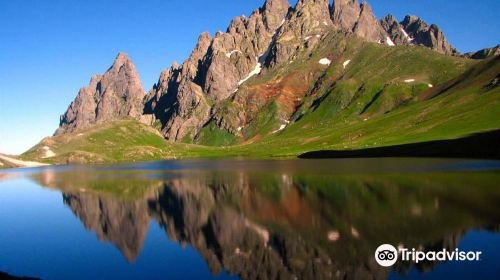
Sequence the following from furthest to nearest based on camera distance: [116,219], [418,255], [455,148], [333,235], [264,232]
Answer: [455,148] → [116,219] → [264,232] → [333,235] → [418,255]

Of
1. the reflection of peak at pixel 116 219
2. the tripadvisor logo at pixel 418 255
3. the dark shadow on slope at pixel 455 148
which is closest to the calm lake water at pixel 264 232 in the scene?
the reflection of peak at pixel 116 219

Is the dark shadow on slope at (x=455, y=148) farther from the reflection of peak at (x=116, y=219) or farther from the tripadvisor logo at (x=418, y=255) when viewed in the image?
the reflection of peak at (x=116, y=219)

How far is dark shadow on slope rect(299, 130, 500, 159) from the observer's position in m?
144

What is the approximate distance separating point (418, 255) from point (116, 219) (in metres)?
45.6

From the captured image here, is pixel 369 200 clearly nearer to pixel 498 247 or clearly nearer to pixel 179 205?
pixel 498 247

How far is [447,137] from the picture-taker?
6973 inches

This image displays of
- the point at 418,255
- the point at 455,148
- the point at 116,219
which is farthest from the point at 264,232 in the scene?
the point at 455,148

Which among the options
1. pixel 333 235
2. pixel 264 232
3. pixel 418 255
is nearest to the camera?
pixel 418 255

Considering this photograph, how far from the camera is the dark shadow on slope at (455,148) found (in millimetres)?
143625

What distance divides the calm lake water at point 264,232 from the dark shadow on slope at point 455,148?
6814cm

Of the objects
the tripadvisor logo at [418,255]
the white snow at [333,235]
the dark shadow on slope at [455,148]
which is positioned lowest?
the tripadvisor logo at [418,255]

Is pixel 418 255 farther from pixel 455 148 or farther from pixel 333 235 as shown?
pixel 455 148

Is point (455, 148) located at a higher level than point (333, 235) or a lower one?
higher

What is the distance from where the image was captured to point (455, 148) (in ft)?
514
